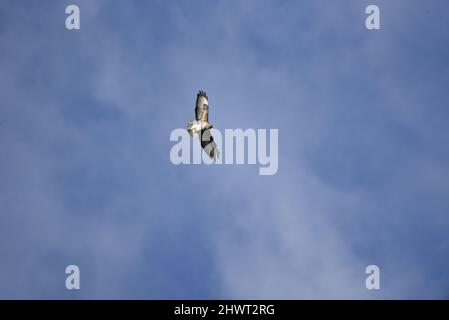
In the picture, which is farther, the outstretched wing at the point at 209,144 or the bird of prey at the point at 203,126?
the outstretched wing at the point at 209,144

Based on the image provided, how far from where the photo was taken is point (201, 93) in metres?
46.9

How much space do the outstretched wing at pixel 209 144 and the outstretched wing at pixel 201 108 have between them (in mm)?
996

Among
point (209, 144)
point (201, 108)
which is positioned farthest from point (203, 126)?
point (209, 144)

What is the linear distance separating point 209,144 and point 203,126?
59.1 inches

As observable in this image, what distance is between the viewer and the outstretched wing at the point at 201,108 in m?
46.7

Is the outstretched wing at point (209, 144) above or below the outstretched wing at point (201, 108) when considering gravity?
below

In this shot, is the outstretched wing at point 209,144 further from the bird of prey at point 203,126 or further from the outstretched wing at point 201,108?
the outstretched wing at point 201,108

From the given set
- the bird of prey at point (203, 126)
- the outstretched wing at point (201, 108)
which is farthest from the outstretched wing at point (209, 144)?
the outstretched wing at point (201, 108)

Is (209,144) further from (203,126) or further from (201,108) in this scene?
(201,108)

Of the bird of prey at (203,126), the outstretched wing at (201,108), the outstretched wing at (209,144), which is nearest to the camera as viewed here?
Result: the bird of prey at (203,126)

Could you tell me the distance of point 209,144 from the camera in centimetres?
4722

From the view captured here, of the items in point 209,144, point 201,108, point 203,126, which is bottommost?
point 209,144
